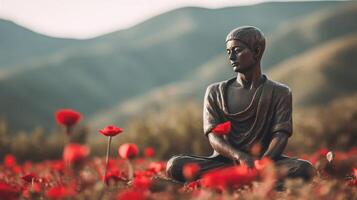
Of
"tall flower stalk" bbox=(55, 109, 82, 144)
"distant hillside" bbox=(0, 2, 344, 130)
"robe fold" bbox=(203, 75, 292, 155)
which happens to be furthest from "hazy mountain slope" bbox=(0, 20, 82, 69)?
"tall flower stalk" bbox=(55, 109, 82, 144)

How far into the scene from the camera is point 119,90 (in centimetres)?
10288

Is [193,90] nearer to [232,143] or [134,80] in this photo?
[134,80]

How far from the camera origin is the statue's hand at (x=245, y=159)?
5.84 metres

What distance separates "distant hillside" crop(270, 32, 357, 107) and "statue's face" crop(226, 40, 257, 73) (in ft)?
164

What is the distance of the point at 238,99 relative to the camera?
6664 millimetres

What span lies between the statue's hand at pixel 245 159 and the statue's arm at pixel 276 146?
0.85 feet

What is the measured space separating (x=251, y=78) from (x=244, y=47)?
0.50m

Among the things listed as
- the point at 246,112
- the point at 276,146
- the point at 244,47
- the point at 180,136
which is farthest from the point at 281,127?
the point at 180,136

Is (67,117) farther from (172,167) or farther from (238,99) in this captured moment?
(238,99)

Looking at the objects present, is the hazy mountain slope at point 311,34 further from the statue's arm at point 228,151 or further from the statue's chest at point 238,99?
the statue's arm at point 228,151

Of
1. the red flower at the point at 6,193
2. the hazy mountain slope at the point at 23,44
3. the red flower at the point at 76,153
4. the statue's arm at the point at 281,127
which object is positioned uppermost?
the hazy mountain slope at the point at 23,44

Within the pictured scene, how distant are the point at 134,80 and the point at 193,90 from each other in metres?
26.3

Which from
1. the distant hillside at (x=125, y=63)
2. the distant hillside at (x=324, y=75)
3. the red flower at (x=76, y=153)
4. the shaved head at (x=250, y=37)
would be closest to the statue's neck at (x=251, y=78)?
the shaved head at (x=250, y=37)

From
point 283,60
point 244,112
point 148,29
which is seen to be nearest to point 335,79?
point 283,60
